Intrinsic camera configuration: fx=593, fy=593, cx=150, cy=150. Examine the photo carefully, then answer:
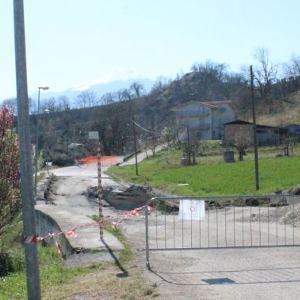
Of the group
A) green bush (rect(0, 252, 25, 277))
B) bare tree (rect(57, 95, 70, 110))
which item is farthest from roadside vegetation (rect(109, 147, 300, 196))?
bare tree (rect(57, 95, 70, 110))

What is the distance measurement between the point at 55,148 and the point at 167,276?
359ft

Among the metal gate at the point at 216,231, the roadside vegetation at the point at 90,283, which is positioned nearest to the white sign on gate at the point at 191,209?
the metal gate at the point at 216,231

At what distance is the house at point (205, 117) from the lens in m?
104

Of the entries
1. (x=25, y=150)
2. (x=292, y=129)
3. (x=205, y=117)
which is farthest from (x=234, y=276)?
(x=205, y=117)

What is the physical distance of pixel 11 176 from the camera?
14867mm

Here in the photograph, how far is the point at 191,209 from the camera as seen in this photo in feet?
34.8

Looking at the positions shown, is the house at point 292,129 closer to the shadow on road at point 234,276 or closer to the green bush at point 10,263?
the green bush at point 10,263

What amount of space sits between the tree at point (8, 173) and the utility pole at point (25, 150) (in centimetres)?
781

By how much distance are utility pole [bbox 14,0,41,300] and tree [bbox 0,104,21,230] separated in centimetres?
781

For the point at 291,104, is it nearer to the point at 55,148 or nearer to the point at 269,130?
the point at 269,130

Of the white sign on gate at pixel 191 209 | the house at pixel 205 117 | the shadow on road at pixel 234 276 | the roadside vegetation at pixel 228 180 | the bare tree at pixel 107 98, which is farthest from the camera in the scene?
the bare tree at pixel 107 98

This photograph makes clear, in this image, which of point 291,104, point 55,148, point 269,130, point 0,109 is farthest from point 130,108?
point 0,109

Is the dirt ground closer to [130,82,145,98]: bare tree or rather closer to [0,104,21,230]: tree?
[0,104,21,230]: tree

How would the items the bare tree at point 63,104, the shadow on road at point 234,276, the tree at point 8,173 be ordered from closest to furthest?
1. the shadow on road at point 234,276
2. the tree at point 8,173
3. the bare tree at point 63,104
